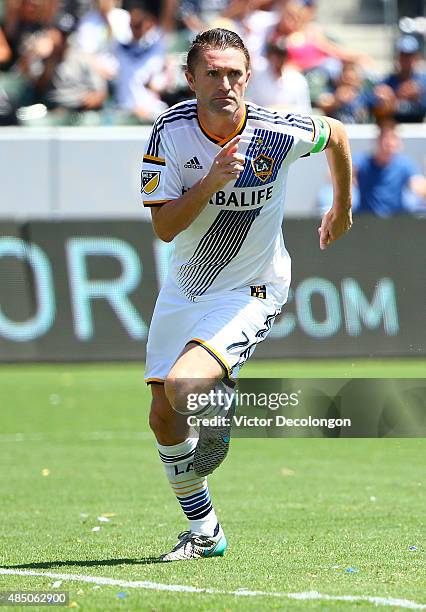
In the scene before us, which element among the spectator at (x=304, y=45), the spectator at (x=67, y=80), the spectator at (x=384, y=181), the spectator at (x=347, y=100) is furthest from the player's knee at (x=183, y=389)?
the spectator at (x=304, y=45)

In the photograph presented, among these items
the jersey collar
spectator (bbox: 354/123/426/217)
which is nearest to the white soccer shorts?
the jersey collar

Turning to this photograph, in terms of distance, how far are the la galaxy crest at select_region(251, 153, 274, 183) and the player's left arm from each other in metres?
0.47

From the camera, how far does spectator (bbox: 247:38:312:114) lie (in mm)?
17531

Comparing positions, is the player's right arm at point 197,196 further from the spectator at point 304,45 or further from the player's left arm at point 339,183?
the spectator at point 304,45

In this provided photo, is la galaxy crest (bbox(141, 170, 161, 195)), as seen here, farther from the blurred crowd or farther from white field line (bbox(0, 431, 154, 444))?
the blurred crowd

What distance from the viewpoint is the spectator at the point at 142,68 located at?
1844cm

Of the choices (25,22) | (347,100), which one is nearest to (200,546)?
(347,100)

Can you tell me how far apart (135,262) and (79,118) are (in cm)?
399

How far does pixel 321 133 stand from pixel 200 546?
2293 millimetres

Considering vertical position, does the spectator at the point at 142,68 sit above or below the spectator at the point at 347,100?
above

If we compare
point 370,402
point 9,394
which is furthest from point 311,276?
point 370,402

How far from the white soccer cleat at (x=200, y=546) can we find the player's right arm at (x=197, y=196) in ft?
5.44

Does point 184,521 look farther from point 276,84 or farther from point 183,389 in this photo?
point 276,84

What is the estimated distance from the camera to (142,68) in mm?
18469
